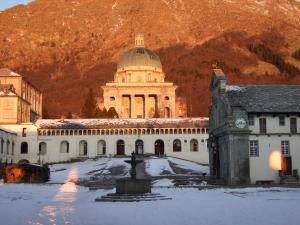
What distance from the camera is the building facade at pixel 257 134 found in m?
56.1

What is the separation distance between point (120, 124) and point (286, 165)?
47.3 m

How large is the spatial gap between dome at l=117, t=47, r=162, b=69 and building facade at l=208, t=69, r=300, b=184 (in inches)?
2841

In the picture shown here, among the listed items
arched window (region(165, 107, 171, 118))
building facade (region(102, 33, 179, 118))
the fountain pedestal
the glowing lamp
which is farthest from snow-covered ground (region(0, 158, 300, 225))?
arched window (region(165, 107, 171, 118))

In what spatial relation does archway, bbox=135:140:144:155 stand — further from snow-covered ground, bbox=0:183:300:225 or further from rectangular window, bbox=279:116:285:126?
snow-covered ground, bbox=0:183:300:225

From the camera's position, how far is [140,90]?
129250 mm

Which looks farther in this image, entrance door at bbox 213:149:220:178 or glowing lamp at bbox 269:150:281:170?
entrance door at bbox 213:149:220:178

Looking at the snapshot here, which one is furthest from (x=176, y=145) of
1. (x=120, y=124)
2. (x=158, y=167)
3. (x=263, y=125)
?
(x=263, y=125)

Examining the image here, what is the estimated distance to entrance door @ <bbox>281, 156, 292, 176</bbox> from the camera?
5706 centimetres

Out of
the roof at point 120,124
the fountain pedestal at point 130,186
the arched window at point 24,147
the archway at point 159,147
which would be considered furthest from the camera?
the archway at point 159,147

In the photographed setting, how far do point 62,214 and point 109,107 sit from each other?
335 feet

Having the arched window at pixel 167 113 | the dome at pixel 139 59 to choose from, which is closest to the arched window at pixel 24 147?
the dome at pixel 139 59

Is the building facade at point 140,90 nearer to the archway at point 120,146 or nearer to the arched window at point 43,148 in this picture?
the archway at point 120,146

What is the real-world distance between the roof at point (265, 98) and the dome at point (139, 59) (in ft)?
239

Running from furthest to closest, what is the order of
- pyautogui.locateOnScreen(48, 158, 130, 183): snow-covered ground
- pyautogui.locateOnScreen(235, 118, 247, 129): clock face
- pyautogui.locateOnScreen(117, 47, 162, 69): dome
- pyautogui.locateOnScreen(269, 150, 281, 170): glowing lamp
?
pyautogui.locateOnScreen(117, 47, 162, 69): dome
pyautogui.locateOnScreen(48, 158, 130, 183): snow-covered ground
pyautogui.locateOnScreen(269, 150, 281, 170): glowing lamp
pyautogui.locateOnScreen(235, 118, 247, 129): clock face
